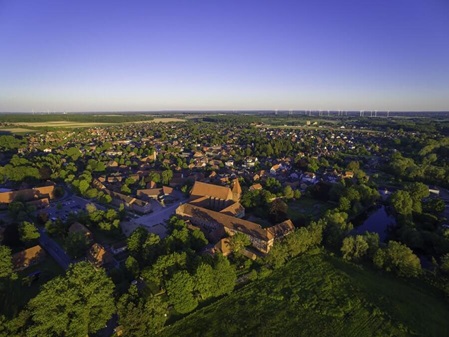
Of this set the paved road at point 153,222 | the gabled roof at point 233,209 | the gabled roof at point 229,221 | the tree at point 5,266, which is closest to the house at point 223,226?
the gabled roof at point 229,221

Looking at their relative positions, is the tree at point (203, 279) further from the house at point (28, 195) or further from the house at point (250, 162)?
the house at point (250, 162)

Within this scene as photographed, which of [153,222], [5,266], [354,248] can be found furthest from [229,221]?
[5,266]

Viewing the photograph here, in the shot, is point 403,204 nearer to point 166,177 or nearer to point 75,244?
point 166,177

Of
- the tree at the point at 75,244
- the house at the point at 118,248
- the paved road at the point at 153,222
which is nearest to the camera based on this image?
the tree at the point at 75,244

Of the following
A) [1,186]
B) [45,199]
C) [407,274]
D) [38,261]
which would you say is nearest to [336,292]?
[407,274]

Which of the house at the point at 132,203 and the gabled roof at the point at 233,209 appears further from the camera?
the house at the point at 132,203

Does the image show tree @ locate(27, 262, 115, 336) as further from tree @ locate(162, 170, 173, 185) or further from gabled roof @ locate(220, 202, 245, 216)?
tree @ locate(162, 170, 173, 185)

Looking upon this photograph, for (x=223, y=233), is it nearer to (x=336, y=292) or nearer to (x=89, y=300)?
(x=336, y=292)
